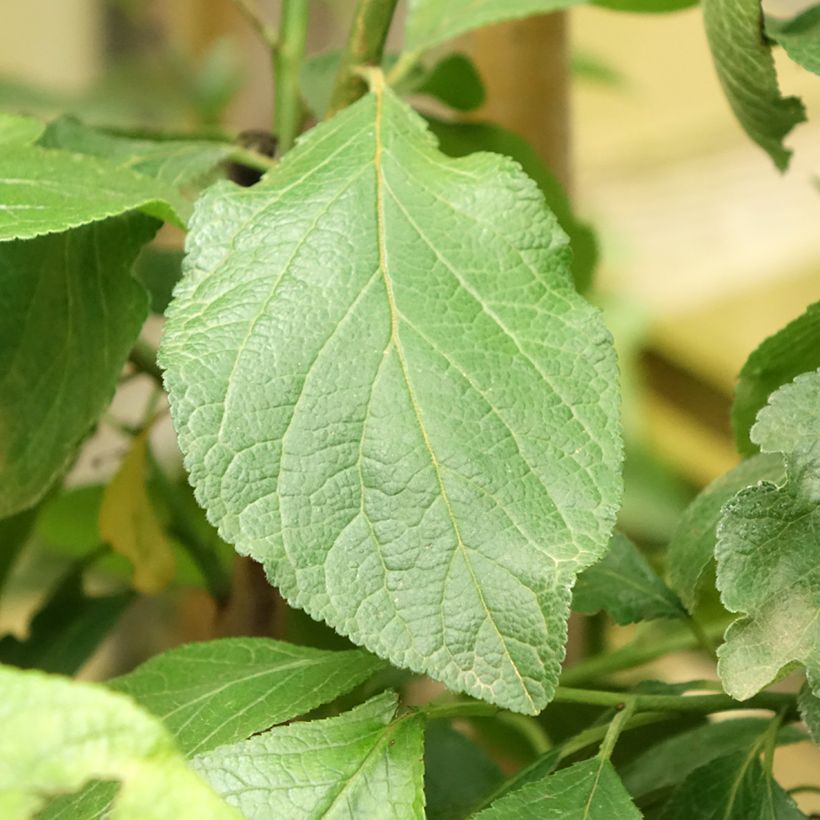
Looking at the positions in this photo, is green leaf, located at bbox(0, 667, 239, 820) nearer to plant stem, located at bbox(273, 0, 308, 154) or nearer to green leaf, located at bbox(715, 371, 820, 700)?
green leaf, located at bbox(715, 371, 820, 700)

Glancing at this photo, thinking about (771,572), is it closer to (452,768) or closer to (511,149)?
(452,768)

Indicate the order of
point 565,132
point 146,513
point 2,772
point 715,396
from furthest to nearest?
point 715,396 < point 565,132 < point 146,513 < point 2,772

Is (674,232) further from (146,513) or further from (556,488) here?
(556,488)

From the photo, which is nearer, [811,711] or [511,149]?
[811,711]

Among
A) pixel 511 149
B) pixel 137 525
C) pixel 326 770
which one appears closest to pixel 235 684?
pixel 326 770

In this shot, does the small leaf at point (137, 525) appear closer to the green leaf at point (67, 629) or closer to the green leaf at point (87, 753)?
the green leaf at point (67, 629)

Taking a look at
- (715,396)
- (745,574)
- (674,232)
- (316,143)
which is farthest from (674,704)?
(674,232)
